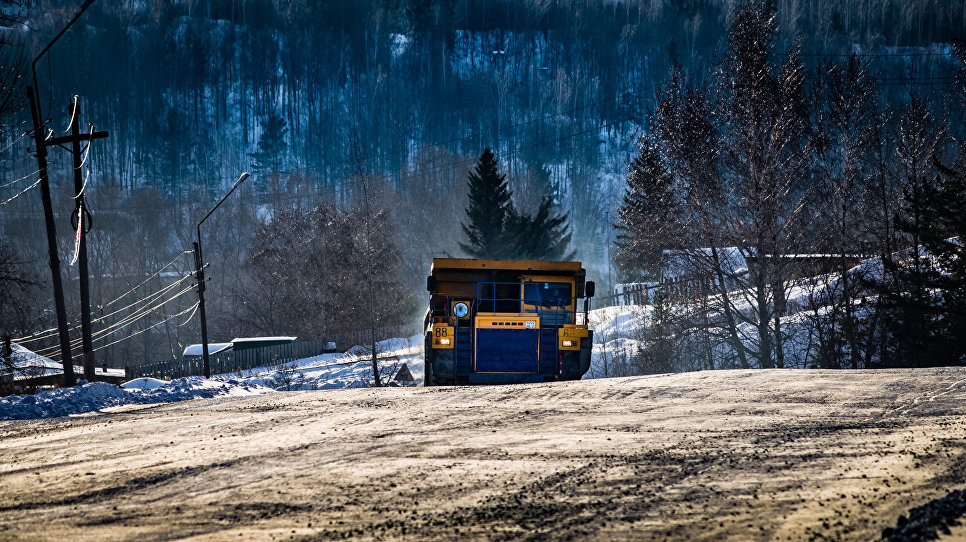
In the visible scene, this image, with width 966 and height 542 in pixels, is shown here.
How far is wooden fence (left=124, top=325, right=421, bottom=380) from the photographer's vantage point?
39188 mm

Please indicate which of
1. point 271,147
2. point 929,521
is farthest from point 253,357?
point 271,147

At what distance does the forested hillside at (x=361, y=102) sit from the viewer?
3371 inches

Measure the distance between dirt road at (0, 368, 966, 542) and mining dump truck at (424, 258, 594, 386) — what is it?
5352 millimetres

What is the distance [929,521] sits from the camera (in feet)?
12.7

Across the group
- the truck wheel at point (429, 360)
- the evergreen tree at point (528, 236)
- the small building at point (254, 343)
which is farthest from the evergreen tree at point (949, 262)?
the small building at point (254, 343)

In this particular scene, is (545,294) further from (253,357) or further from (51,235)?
(253,357)

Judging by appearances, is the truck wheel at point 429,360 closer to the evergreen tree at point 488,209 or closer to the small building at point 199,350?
the small building at point 199,350

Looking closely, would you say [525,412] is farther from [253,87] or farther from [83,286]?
[253,87]

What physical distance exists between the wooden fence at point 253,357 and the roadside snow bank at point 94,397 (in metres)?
22.2

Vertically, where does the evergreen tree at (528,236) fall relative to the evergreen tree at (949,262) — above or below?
above

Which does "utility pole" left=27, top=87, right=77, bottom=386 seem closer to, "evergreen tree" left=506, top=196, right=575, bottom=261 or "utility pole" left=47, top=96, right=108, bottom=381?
"utility pole" left=47, top=96, right=108, bottom=381

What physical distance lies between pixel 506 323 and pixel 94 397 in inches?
342

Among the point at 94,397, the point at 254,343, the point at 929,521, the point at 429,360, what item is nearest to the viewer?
the point at 929,521

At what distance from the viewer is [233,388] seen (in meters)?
18.3
